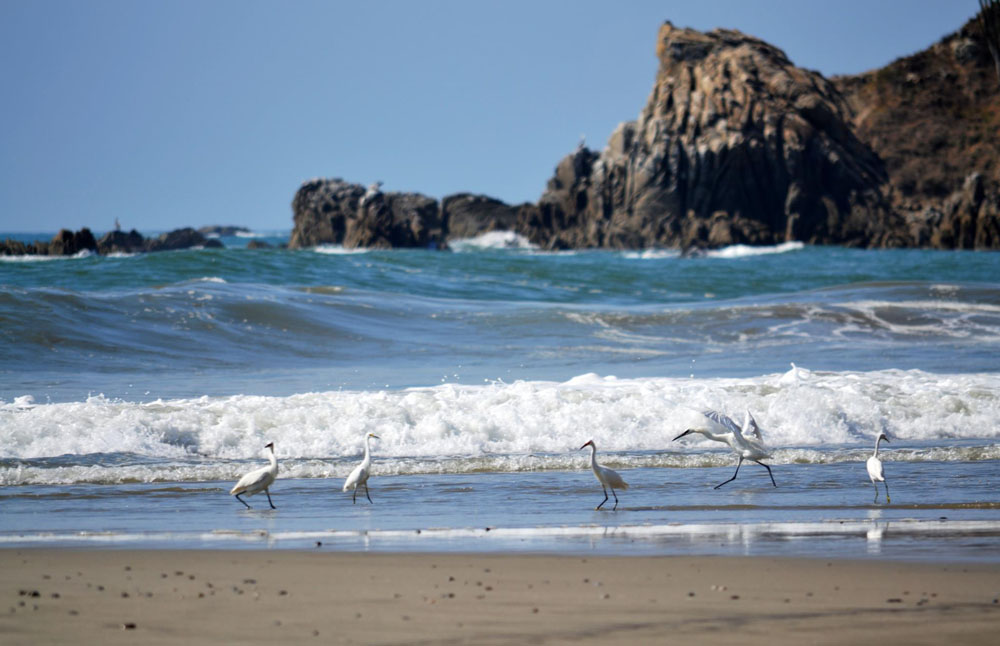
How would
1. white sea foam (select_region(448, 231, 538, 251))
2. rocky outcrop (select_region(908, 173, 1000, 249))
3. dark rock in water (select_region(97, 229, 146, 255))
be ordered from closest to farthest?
dark rock in water (select_region(97, 229, 146, 255)) < rocky outcrop (select_region(908, 173, 1000, 249)) < white sea foam (select_region(448, 231, 538, 251))

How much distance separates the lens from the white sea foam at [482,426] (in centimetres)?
990

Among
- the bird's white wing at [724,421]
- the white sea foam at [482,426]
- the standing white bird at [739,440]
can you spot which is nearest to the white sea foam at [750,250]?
the white sea foam at [482,426]

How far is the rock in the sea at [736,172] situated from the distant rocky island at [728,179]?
14cm

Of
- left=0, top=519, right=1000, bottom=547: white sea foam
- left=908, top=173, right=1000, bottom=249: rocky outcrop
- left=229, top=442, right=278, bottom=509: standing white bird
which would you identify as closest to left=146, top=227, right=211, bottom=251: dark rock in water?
Result: left=908, top=173, right=1000, bottom=249: rocky outcrop

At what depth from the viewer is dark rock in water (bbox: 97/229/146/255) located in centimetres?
4212

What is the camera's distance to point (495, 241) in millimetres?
133875

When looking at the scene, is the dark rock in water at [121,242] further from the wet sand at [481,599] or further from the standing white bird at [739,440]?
the wet sand at [481,599]

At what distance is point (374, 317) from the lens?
72.1ft

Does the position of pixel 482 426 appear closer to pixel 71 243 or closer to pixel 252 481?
pixel 252 481

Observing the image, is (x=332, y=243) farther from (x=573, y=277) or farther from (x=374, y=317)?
(x=374, y=317)

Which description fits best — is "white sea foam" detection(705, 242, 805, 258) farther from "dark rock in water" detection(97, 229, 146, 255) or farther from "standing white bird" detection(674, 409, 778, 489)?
"standing white bird" detection(674, 409, 778, 489)

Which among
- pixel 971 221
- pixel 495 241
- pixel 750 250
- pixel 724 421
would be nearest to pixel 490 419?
pixel 724 421

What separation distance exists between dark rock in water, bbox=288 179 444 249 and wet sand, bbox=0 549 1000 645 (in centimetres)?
9033

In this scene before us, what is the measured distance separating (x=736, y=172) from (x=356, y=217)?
36.5 metres
